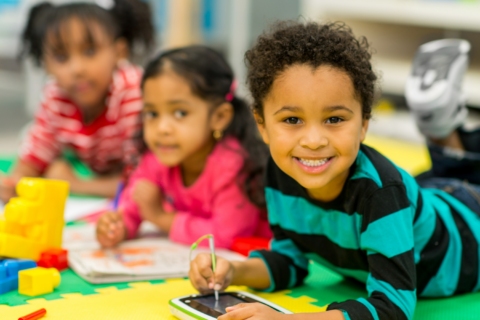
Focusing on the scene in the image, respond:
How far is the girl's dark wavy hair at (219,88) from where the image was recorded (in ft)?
4.30

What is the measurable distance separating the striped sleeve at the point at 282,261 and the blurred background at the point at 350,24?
3.25ft

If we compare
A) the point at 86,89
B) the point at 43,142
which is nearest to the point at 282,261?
the point at 86,89

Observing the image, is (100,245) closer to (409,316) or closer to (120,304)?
(120,304)

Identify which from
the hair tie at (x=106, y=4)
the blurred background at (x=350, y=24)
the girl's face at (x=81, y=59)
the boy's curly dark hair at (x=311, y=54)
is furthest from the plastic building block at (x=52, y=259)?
the blurred background at (x=350, y=24)

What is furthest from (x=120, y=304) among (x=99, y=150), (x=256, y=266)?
(x=99, y=150)

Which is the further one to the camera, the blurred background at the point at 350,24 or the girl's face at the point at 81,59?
the blurred background at the point at 350,24

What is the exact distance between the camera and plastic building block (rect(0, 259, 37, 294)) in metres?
1.09

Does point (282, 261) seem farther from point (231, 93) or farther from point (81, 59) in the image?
point (81, 59)

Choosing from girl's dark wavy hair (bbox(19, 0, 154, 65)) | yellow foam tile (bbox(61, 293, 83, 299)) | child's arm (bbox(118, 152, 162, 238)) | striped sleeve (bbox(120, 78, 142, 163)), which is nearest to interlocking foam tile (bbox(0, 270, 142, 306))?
yellow foam tile (bbox(61, 293, 83, 299))

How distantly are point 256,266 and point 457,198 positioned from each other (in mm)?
393

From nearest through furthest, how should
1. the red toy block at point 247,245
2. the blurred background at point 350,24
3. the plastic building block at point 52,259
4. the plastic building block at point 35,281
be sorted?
the plastic building block at point 35,281
the plastic building block at point 52,259
the red toy block at point 247,245
the blurred background at point 350,24

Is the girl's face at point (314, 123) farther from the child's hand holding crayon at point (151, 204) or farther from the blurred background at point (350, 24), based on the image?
the blurred background at point (350, 24)

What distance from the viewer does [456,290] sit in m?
1.13

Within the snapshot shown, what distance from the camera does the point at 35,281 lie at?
108 centimetres
